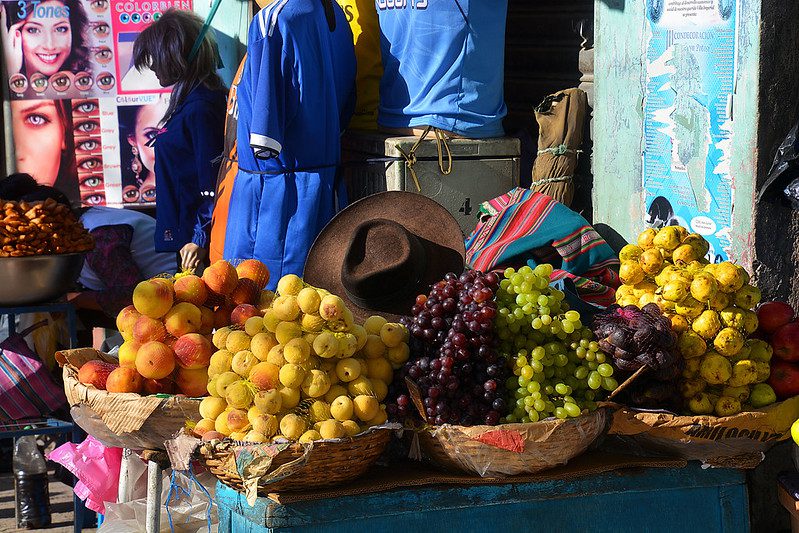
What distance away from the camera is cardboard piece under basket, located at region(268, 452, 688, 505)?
2.41 m

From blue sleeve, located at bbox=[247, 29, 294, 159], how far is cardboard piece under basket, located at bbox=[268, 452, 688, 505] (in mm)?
1946

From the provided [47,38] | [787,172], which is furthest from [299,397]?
[47,38]

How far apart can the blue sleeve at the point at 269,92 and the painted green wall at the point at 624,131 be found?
4.20 feet

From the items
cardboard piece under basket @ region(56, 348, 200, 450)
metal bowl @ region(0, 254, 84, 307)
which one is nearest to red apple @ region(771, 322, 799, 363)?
cardboard piece under basket @ region(56, 348, 200, 450)

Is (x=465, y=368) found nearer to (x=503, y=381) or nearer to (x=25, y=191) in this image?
(x=503, y=381)

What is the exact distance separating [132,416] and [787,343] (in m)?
1.66

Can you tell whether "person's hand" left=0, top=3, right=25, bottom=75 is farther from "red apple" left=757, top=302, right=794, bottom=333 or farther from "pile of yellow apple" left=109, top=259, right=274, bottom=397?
"red apple" left=757, top=302, right=794, bottom=333

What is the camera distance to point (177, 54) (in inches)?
209

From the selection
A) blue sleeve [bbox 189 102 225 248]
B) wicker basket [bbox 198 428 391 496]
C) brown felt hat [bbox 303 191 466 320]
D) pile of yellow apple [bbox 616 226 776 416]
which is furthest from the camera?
blue sleeve [bbox 189 102 225 248]

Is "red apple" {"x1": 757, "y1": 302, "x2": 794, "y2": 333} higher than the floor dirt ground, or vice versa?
"red apple" {"x1": 757, "y1": 302, "x2": 794, "y2": 333}

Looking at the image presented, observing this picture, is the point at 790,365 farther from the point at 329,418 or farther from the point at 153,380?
the point at 153,380

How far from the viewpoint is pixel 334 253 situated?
3.23 meters

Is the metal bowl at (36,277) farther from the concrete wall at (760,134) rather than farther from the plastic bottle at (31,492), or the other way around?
the concrete wall at (760,134)

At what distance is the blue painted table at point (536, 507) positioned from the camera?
7.94 ft
